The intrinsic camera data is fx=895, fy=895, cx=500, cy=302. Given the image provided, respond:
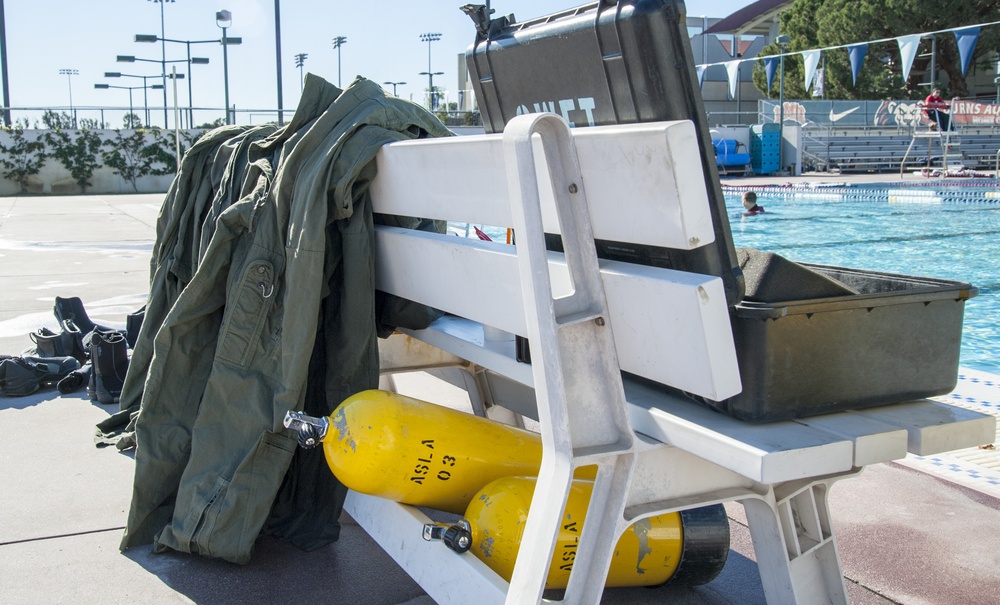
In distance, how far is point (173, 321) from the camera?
8.17 ft

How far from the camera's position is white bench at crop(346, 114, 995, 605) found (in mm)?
1377

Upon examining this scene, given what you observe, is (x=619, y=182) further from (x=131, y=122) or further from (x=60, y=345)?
(x=131, y=122)

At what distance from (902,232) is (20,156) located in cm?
2892

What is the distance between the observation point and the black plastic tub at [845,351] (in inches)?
60.1

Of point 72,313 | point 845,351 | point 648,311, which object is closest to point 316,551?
point 648,311

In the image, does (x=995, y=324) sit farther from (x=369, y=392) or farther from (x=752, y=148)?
(x=752, y=148)

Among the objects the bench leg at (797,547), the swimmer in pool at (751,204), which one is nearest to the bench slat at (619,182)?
the bench leg at (797,547)

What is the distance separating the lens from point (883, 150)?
32.3m

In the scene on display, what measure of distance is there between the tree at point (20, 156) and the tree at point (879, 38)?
32.2 meters

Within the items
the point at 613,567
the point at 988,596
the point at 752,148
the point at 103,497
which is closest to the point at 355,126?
the point at 613,567

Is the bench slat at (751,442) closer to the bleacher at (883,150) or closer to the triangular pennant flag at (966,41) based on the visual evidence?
the triangular pennant flag at (966,41)

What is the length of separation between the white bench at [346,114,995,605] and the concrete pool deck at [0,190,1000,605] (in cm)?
64

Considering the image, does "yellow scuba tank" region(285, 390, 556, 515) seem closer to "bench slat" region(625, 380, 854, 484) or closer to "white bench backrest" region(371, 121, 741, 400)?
"white bench backrest" region(371, 121, 741, 400)

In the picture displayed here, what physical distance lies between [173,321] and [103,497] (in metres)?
0.83
